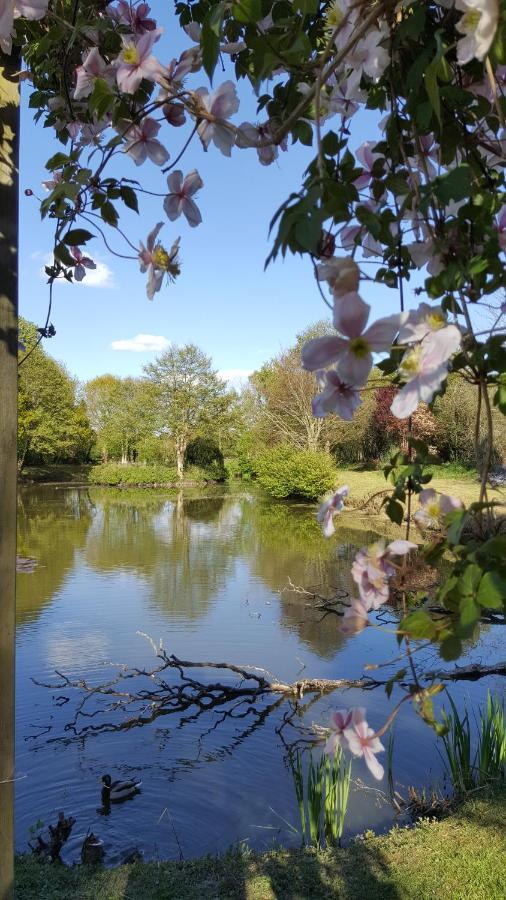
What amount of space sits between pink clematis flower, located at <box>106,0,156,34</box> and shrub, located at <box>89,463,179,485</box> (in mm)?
25572

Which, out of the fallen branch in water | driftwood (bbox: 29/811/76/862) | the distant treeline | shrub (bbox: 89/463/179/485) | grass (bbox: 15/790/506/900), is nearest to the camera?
grass (bbox: 15/790/506/900)

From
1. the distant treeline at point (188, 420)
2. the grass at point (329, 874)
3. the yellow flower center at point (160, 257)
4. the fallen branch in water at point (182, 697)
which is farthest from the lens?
the distant treeline at point (188, 420)

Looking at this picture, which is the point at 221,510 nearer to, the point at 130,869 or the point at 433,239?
the point at 130,869

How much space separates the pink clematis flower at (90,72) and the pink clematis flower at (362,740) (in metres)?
0.83

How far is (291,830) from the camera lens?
325 cm

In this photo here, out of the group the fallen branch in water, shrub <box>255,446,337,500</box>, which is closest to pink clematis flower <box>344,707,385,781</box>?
the fallen branch in water

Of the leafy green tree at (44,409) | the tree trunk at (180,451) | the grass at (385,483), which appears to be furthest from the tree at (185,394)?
the grass at (385,483)

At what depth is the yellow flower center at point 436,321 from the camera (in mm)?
528

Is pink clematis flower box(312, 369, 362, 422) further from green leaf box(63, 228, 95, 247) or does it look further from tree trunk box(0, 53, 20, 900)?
tree trunk box(0, 53, 20, 900)

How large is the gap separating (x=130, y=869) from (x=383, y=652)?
3877 mm

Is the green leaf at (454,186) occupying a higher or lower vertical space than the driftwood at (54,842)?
higher

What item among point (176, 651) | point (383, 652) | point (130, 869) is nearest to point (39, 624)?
point (176, 651)

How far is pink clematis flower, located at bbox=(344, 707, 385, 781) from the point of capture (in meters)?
0.66

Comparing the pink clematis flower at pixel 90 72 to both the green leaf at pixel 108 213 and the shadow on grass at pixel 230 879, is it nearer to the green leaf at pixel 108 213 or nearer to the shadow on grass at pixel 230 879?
the green leaf at pixel 108 213
